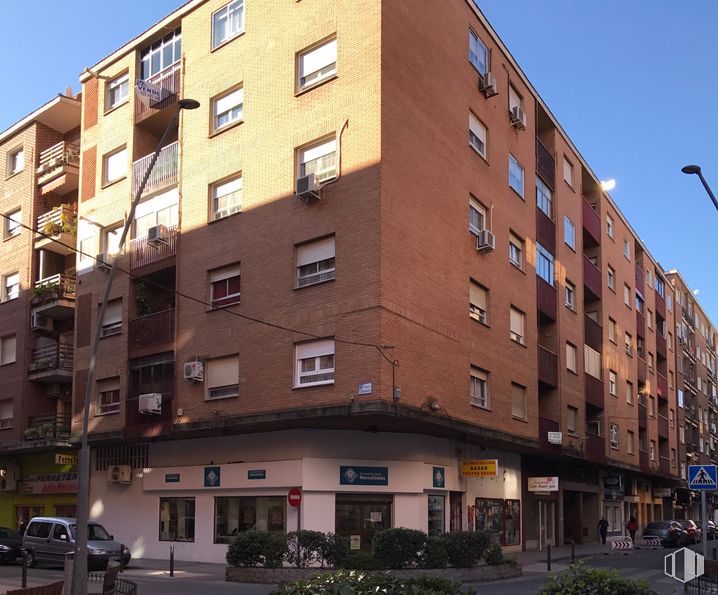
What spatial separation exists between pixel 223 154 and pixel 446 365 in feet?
30.8

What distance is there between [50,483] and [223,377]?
1176cm

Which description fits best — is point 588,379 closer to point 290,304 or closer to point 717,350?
point 290,304

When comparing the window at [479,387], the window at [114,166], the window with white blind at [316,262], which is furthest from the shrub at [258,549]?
the window at [114,166]

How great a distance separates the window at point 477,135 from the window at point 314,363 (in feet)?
30.1

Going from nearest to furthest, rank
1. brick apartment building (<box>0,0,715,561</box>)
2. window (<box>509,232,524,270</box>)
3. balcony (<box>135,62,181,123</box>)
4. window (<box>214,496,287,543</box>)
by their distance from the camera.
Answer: brick apartment building (<box>0,0,715,561</box>) → window (<box>214,496,287,543</box>) → balcony (<box>135,62,181,123</box>) → window (<box>509,232,524,270</box>)

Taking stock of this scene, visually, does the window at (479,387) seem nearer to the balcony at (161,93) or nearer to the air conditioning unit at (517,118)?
the air conditioning unit at (517,118)

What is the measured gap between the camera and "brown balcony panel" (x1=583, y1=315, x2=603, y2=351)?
131 ft

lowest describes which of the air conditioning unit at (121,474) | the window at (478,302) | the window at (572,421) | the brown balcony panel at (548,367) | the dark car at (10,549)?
the dark car at (10,549)

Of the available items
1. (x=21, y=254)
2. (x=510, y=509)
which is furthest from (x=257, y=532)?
(x=21, y=254)

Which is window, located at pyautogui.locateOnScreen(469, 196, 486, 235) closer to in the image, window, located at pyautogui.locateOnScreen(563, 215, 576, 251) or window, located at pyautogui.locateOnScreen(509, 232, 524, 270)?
window, located at pyautogui.locateOnScreen(509, 232, 524, 270)

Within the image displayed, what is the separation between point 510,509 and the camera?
31938 millimetres

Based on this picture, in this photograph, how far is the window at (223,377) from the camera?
25.3 meters

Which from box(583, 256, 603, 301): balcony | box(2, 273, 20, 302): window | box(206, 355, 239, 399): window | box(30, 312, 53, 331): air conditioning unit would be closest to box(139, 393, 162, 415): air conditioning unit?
box(206, 355, 239, 399): window

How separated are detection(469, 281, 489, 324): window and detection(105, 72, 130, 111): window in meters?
14.0
